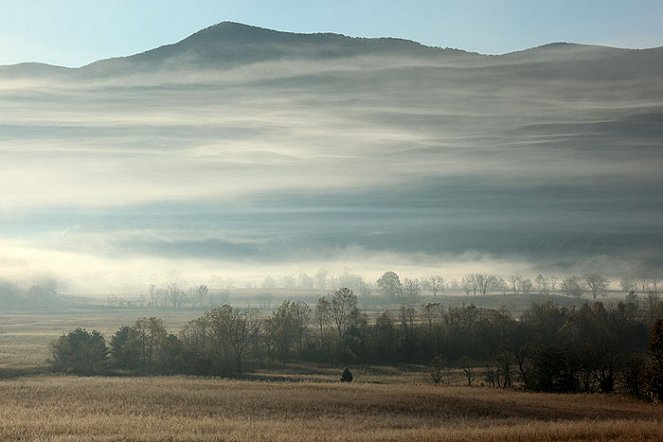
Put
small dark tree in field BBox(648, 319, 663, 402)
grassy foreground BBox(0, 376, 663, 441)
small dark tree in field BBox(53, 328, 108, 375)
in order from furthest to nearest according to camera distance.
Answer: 1. small dark tree in field BBox(53, 328, 108, 375)
2. small dark tree in field BBox(648, 319, 663, 402)
3. grassy foreground BBox(0, 376, 663, 441)

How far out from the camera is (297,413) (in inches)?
2753

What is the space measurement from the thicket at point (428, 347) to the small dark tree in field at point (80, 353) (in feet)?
0.49

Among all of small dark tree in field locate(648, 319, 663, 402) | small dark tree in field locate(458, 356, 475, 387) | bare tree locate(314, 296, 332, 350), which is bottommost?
small dark tree in field locate(458, 356, 475, 387)

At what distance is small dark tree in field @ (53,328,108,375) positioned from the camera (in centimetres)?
11519

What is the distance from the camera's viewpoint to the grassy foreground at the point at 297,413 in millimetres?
54500

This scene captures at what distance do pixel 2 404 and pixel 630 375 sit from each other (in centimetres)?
7088

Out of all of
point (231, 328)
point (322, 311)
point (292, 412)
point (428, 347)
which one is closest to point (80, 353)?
point (231, 328)

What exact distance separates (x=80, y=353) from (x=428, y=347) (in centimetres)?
6409

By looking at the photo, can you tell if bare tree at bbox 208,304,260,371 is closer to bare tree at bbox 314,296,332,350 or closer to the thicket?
the thicket

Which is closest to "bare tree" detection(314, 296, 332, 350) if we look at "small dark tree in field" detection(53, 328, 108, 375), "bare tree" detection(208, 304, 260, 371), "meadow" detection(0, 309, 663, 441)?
"bare tree" detection(208, 304, 260, 371)

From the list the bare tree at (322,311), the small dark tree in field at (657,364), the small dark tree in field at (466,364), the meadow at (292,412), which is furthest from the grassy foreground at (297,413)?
the bare tree at (322,311)

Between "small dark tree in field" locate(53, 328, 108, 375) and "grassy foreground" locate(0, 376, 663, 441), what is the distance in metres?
15.1

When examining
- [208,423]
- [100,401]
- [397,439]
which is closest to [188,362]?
[100,401]

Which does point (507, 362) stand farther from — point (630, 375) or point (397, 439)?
point (397, 439)
